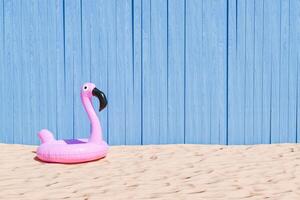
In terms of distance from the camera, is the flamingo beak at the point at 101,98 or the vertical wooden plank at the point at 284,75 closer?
the flamingo beak at the point at 101,98

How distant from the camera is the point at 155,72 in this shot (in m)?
5.11

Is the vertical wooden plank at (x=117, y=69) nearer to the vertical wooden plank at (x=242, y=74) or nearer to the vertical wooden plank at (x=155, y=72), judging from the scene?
the vertical wooden plank at (x=155, y=72)

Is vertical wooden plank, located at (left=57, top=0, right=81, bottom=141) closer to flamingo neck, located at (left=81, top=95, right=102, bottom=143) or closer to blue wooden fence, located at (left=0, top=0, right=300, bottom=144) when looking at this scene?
blue wooden fence, located at (left=0, top=0, right=300, bottom=144)

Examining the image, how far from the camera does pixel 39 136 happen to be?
15.7ft

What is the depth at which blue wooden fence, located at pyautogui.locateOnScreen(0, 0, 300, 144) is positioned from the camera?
507cm

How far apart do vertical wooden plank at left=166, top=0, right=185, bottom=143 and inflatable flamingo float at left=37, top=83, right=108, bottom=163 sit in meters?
0.94

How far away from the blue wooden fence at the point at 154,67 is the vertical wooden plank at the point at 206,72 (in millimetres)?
11

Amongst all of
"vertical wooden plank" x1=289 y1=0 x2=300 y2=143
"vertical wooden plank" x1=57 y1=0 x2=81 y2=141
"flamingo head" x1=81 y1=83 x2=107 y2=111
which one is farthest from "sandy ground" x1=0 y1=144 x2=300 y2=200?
"flamingo head" x1=81 y1=83 x2=107 y2=111

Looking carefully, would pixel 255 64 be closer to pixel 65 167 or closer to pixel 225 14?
pixel 225 14

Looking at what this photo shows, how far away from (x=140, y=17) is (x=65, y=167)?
1879 mm

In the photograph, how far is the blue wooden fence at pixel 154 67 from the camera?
199 inches

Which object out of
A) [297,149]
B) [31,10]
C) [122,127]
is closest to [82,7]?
[31,10]

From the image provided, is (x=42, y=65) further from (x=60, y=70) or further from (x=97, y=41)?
(x=97, y=41)

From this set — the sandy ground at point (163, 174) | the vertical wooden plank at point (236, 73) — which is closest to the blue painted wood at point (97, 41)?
the sandy ground at point (163, 174)
